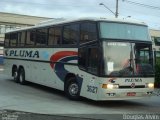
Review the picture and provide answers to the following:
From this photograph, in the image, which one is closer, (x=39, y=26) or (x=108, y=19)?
(x=108, y=19)

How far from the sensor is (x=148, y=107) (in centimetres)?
1595

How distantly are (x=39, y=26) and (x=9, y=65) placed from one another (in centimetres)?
516

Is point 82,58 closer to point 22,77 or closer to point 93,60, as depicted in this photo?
point 93,60

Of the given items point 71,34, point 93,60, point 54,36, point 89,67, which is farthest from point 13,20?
point 93,60

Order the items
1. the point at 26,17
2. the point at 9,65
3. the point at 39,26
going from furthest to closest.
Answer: the point at 26,17
the point at 9,65
the point at 39,26

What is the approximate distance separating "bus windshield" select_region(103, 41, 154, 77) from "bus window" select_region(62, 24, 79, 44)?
2.01 m

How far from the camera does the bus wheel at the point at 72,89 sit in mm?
16844

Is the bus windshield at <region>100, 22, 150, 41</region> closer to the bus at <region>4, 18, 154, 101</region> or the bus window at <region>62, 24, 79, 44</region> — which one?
the bus at <region>4, 18, 154, 101</region>

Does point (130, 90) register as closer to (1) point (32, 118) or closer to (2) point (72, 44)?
(2) point (72, 44)

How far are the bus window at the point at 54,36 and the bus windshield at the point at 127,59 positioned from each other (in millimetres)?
3681

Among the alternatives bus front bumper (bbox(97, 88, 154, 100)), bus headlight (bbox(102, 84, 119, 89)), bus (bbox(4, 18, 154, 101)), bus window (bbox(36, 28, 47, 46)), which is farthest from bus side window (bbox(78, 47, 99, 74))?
bus window (bbox(36, 28, 47, 46))

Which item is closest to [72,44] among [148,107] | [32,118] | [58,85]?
[58,85]

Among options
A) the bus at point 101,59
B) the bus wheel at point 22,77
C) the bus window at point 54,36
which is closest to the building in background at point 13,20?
the bus wheel at point 22,77

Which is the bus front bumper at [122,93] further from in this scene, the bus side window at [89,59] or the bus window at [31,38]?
the bus window at [31,38]
